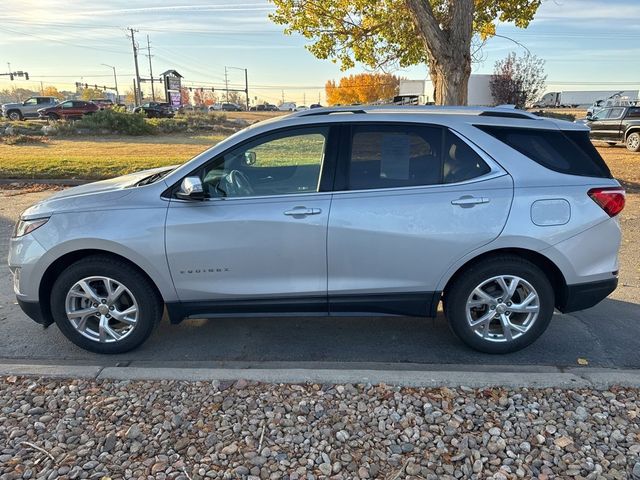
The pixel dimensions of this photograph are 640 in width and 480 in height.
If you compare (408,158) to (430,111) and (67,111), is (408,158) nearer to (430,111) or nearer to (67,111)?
(430,111)

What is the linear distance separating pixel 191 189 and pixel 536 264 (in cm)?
250

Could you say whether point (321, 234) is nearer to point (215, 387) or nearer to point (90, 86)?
point (215, 387)

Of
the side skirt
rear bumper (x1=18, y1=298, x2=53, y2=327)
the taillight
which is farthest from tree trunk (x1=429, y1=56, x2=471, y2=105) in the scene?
rear bumper (x1=18, y1=298, x2=53, y2=327)

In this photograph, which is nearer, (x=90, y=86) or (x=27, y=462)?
(x=27, y=462)

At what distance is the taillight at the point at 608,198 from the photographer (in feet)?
11.2

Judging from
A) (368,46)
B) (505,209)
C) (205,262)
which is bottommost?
(205,262)

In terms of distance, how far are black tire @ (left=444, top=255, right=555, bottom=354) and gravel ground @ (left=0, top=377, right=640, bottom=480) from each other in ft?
2.04

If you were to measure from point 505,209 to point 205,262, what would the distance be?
212 cm

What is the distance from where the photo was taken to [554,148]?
3.51 meters

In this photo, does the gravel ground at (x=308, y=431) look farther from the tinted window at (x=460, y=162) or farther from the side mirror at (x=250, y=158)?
the side mirror at (x=250, y=158)

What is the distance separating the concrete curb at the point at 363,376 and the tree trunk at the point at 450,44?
725 centimetres

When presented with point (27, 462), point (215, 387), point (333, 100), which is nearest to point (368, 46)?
point (215, 387)

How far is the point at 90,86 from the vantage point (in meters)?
112

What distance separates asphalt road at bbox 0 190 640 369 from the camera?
3.62 metres
